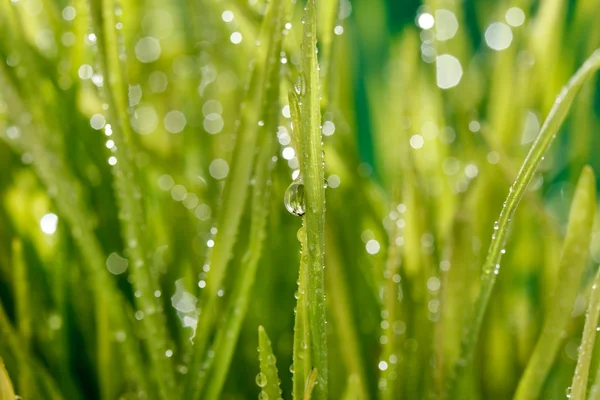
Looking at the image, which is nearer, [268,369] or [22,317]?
[268,369]

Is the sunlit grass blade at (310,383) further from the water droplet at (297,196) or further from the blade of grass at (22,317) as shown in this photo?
the blade of grass at (22,317)

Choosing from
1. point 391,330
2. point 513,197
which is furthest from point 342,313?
point 513,197

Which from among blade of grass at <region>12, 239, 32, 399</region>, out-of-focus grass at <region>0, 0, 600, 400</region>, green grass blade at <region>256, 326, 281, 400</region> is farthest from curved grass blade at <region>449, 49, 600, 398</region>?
blade of grass at <region>12, 239, 32, 399</region>

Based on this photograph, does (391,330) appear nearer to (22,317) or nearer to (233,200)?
(233,200)

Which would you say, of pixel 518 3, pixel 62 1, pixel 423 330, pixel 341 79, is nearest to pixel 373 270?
pixel 423 330

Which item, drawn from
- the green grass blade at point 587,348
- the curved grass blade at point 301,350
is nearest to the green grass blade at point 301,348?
the curved grass blade at point 301,350

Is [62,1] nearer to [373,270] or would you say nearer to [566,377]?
[373,270]
